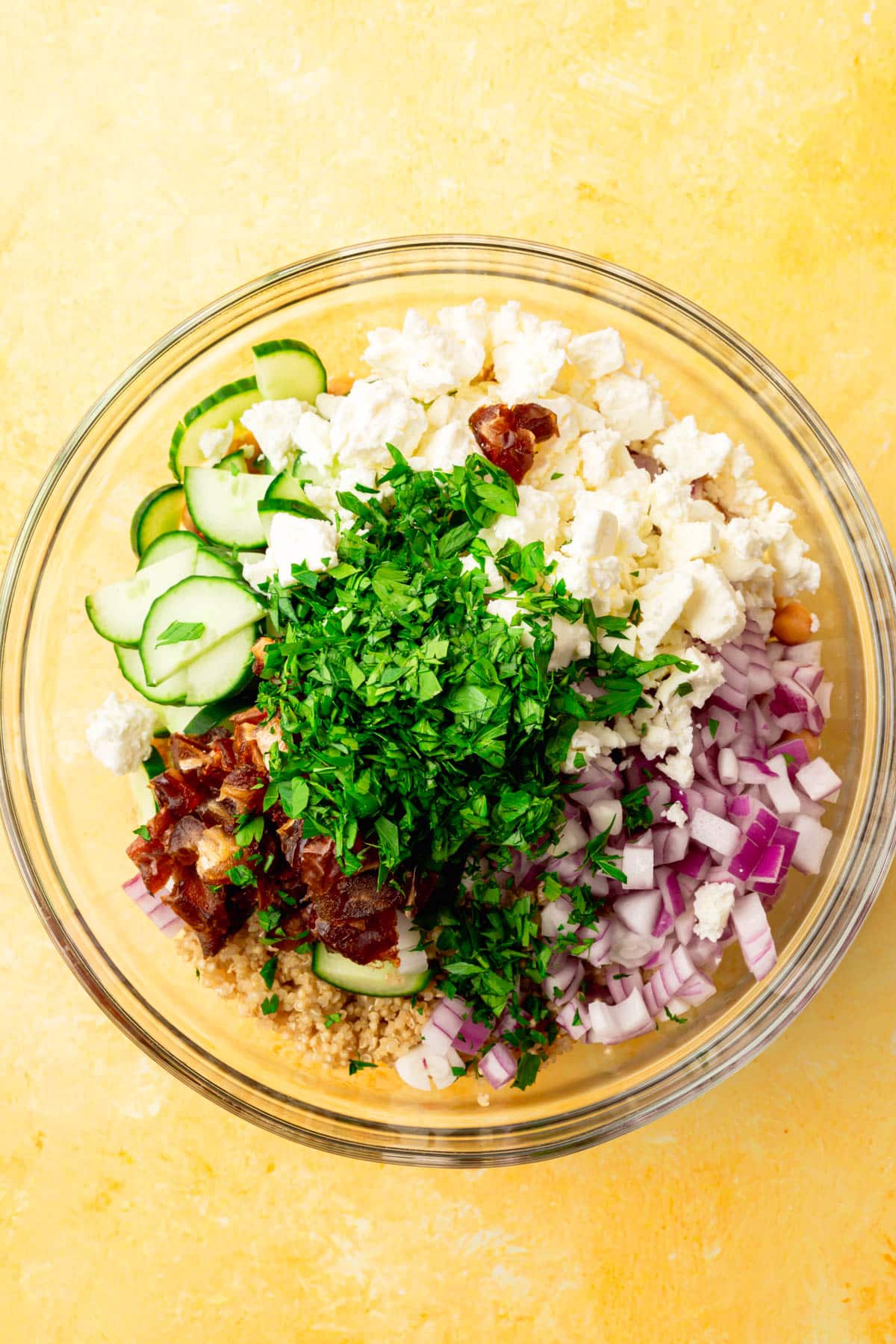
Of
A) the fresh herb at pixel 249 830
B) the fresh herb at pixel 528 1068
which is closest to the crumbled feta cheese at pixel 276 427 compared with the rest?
the fresh herb at pixel 249 830

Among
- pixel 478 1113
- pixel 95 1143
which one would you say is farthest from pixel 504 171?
pixel 95 1143

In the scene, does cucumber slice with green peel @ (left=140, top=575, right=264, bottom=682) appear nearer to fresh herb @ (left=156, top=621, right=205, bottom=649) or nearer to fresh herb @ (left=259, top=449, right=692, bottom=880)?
fresh herb @ (left=156, top=621, right=205, bottom=649)

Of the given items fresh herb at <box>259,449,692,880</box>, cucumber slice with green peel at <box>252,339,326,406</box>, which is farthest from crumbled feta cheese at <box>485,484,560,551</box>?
cucumber slice with green peel at <box>252,339,326,406</box>

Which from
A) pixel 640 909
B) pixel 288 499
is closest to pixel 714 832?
pixel 640 909

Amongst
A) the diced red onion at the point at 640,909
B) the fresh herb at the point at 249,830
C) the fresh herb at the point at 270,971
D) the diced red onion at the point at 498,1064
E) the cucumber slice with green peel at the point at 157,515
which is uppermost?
the cucumber slice with green peel at the point at 157,515

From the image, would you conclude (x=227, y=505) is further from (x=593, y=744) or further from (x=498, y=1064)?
(x=498, y=1064)

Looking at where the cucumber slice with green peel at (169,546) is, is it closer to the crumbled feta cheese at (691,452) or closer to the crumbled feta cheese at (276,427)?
the crumbled feta cheese at (276,427)
